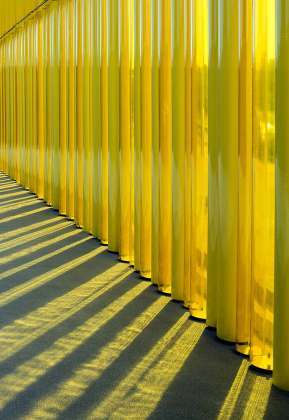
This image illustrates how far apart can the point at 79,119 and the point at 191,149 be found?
12.7 ft

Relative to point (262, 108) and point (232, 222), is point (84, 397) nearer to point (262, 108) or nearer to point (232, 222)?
point (232, 222)

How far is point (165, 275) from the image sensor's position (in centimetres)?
507

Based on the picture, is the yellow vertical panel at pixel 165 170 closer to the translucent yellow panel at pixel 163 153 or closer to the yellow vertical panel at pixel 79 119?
the translucent yellow panel at pixel 163 153

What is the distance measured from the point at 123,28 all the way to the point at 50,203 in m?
4.69

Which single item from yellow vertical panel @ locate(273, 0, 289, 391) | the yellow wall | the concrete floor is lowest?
the concrete floor

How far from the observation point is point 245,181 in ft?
12.3

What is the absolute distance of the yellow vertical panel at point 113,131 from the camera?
21.1ft

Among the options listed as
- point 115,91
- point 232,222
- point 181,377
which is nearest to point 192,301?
point 232,222

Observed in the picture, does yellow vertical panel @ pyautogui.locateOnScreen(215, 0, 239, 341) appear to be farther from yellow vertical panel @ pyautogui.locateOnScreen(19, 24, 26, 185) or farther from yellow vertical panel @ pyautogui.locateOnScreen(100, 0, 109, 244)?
yellow vertical panel @ pyautogui.locateOnScreen(19, 24, 26, 185)

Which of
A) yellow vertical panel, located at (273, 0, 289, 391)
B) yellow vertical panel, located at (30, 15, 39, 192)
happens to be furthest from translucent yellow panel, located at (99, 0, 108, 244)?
yellow vertical panel, located at (30, 15, 39, 192)

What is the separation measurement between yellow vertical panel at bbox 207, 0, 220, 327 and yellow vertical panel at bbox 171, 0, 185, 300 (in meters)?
0.62

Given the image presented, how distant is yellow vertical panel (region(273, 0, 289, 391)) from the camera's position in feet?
10.2

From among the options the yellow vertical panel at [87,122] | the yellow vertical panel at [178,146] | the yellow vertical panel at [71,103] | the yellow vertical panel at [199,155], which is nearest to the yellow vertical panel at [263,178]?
the yellow vertical panel at [199,155]

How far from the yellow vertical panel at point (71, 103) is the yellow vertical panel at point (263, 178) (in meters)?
5.16
